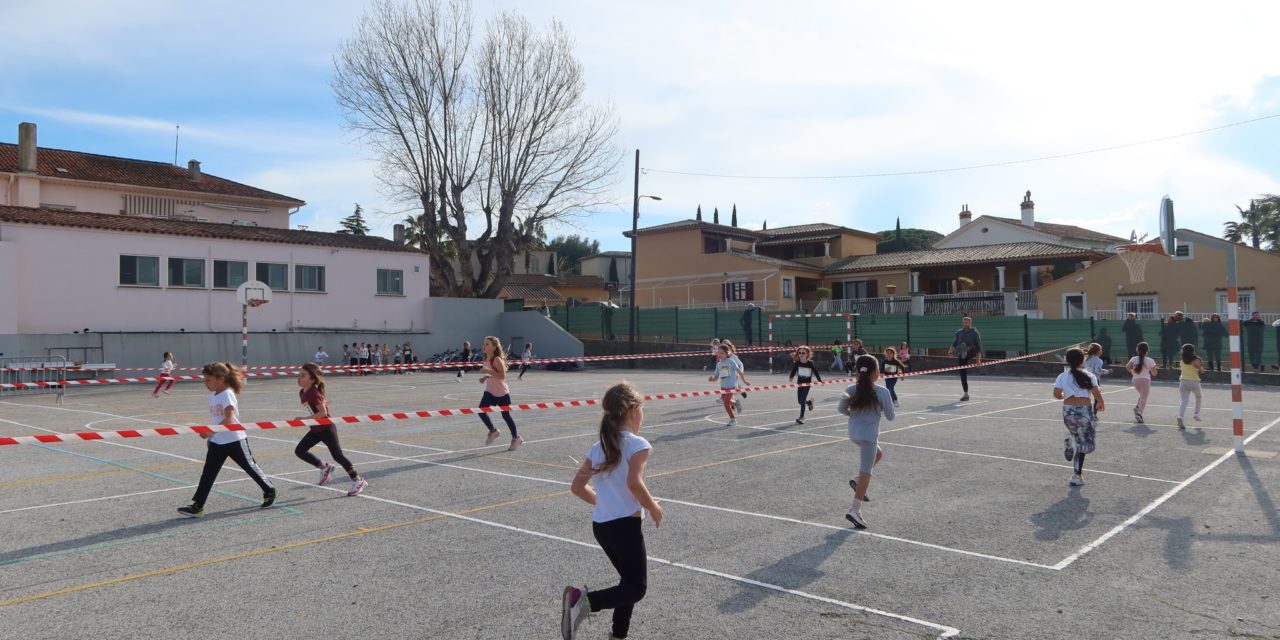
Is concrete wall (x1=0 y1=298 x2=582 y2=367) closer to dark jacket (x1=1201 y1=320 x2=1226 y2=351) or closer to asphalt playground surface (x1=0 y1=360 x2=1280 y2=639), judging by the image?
asphalt playground surface (x1=0 y1=360 x2=1280 y2=639)

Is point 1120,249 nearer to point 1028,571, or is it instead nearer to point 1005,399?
point 1005,399

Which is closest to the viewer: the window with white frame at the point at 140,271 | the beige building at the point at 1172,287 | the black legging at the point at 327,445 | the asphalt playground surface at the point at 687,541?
the asphalt playground surface at the point at 687,541

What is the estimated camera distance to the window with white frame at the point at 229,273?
3612 centimetres

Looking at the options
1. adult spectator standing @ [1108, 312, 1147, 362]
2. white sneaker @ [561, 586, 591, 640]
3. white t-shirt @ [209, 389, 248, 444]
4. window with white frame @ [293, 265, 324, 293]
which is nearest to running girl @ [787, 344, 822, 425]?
white t-shirt @ [209, 389, 248, 444]

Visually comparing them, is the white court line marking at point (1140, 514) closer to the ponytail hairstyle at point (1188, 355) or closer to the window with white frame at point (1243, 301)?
the ponytail hairstyle at point (1188, 355)

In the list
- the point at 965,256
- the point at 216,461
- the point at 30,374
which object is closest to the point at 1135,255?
the point at 216,461

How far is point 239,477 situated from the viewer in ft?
34.3

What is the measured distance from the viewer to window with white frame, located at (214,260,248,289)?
119ft

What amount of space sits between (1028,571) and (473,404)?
1595 centimetres

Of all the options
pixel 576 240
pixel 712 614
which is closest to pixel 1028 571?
pixel 712 614

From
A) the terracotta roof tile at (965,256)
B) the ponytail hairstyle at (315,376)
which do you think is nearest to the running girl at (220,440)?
the ponytail hairstyle at (315,376)

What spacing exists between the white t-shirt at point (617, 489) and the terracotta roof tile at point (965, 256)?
4333cm

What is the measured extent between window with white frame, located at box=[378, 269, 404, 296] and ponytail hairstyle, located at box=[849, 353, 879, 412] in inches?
1446

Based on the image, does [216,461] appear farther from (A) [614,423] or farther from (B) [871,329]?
(B) [871,329]
